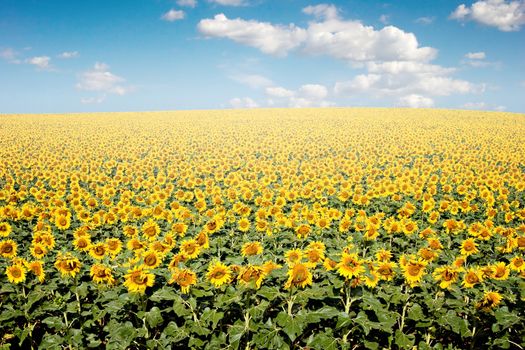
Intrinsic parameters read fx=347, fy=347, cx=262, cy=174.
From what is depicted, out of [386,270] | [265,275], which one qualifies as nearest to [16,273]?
[265,275]

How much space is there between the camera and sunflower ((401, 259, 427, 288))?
5.01 m

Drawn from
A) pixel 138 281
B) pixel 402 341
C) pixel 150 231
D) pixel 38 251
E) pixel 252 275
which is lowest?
pixel 402 341

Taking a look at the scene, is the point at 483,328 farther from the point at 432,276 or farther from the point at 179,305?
the point at 179,305

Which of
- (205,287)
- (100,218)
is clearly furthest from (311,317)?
(100,218)

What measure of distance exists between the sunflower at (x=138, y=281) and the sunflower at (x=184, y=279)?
305 millimetres

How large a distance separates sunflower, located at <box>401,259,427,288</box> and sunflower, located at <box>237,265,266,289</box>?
2215mm

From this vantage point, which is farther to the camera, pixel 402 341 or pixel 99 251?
pixel 99 251

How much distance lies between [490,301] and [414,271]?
3.14 feet

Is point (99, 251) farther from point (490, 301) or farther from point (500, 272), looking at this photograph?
point (500, 272)

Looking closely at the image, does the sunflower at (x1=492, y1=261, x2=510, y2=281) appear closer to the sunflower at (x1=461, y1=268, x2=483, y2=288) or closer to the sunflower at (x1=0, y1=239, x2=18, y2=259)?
the sunflower at (x1=461, y1=268, x2=483, y2=288)

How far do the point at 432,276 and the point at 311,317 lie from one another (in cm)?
223

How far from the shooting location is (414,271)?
5.06 meters

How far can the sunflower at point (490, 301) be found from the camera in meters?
4.43

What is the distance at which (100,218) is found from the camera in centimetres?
896
